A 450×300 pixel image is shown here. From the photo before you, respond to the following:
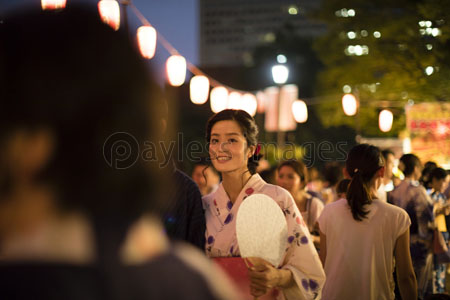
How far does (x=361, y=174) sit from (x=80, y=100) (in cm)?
313

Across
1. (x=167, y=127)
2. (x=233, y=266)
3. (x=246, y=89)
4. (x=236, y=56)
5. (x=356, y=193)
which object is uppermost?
(x=236, y=56)

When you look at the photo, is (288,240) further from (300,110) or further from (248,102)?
(300,110)

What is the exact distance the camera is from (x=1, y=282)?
1.08 metres

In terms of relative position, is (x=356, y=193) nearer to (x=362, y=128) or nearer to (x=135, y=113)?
(x=135, y=113)

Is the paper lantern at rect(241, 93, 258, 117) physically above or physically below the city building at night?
below

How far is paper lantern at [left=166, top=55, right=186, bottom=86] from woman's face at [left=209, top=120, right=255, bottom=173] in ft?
40.1

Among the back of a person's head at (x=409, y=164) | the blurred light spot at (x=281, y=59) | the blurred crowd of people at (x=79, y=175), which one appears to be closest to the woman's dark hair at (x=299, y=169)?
the back of a person's head at (x=409, y=164)

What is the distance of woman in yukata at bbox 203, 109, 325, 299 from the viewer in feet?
10.6

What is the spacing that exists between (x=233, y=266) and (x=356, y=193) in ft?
3.80

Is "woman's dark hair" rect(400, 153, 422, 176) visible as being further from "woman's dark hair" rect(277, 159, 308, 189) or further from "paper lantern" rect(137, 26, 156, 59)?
"paper lantern" rect(137, 26, 156, 59)

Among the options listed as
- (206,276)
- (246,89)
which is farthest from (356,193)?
(246,89)

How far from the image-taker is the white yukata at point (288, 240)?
3.26m

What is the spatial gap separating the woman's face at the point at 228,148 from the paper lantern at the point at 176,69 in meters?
12.2

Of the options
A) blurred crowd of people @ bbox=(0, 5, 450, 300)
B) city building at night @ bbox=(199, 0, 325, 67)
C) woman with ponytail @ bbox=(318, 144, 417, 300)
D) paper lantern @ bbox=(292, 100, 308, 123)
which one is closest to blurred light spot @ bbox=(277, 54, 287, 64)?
paper lantern @ bbox=(292, 100, 308, 123)
